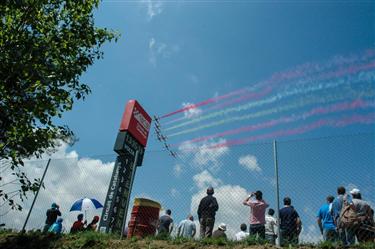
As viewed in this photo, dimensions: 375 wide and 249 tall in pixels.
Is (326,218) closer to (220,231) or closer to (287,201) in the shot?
(287,201)

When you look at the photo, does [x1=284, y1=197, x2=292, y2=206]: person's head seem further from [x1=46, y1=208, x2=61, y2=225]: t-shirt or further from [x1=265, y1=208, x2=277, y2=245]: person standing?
[x1=46, y1=208, x2=61, y2=225]: t-shirt

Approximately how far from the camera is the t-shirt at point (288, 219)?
273 inches

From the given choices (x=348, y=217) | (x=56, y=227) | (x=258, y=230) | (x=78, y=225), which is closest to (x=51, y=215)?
(x=56, y=227)

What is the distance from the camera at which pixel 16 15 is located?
8258 mm

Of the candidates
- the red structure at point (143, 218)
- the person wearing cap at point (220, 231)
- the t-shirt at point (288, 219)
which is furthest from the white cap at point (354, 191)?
the red structure at point (143, 218)

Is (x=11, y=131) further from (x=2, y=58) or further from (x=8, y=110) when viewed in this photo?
(x=2, y=58)

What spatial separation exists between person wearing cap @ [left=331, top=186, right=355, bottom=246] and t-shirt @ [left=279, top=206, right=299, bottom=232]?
873 mm

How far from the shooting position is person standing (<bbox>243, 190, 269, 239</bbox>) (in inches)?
291

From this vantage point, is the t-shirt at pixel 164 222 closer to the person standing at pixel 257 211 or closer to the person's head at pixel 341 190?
the person standing at pixel 257 211

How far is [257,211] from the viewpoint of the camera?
7.46 m

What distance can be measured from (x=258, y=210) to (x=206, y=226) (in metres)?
1.43

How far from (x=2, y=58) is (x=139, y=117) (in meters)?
6.08

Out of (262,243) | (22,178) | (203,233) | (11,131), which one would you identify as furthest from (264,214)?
(11,131)

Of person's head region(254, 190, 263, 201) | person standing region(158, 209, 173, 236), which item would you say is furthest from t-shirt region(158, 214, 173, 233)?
person's head region(254, 190, 263, 201)
